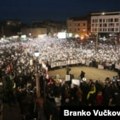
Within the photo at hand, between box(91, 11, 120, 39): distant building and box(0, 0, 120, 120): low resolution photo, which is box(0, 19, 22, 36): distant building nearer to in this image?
box(91, 11, 120, 39): distant building

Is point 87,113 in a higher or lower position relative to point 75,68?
higher

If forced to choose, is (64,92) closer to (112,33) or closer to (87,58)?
(87,58)

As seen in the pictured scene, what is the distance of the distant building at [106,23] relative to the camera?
94.9 metres

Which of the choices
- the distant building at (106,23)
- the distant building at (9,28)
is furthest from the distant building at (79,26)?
the distant building at (9,28)

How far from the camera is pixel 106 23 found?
97.4 metres

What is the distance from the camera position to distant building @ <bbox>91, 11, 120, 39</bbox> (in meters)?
94.9

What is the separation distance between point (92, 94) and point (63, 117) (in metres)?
5.21

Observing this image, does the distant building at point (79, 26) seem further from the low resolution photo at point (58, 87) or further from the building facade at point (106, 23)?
the low resolution photo at point (58, 87)

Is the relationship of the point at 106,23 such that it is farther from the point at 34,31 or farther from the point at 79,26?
the point at 34,31

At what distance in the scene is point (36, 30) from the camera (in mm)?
102625

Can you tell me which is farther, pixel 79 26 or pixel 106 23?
pixel 79 26

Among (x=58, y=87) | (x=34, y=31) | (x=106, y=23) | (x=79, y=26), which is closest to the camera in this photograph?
(x=58, y=87)

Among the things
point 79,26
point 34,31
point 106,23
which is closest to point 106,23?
point 106,23

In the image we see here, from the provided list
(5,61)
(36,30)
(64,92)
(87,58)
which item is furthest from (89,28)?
(64,92)
